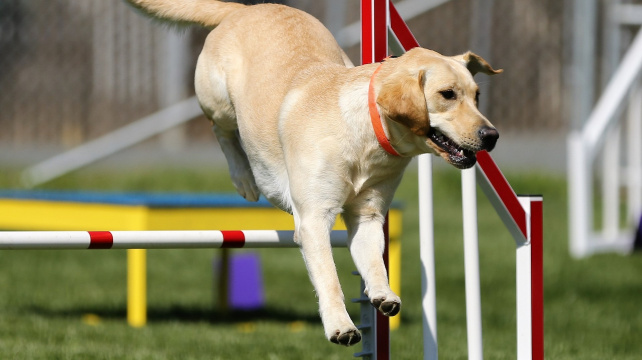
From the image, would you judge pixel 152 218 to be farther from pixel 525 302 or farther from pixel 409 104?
pixel 409 104

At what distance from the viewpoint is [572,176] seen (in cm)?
934

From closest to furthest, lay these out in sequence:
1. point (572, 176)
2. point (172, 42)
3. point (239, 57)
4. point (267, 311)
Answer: point (239, 57)
point (267, 311)
point (572, 176)
point (172, 42)

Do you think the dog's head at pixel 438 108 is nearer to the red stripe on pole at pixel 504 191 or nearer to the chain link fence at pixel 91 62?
the red stripe on pole at pixel 504 191

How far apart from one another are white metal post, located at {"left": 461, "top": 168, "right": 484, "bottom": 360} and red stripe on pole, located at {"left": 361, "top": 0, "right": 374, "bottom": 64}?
59 cm

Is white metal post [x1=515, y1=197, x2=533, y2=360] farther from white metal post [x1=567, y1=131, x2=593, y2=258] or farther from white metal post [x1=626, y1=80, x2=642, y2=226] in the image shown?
white metal post [x1=626, y1=80, x2=642, y2=226]

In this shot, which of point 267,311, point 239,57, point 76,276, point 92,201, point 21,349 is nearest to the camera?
point 239,57

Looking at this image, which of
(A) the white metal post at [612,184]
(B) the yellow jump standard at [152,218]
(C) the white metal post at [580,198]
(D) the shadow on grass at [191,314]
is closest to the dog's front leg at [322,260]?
(B) the yellow jump standard at [152,218]

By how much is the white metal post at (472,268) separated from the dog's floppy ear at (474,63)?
A: 1.55ft

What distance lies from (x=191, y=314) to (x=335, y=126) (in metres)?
3.54

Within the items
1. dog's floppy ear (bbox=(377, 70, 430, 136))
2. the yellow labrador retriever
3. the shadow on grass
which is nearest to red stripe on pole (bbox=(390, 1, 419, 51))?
the yellow labrador retriever

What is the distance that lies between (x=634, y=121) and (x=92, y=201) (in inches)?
234

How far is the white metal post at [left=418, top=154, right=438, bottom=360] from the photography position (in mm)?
4066

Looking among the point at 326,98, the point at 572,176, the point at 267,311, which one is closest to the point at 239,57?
the point at 326,98

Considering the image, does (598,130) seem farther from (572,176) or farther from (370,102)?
(370,102)
